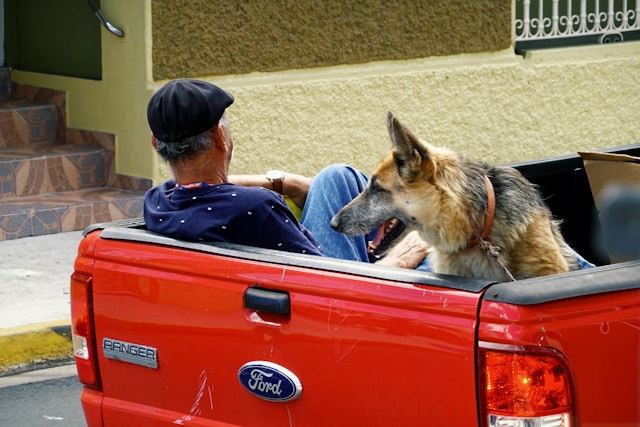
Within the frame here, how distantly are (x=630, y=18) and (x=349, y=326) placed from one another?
32.0 ft

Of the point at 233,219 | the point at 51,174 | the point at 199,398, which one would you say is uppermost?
the point at 233,219

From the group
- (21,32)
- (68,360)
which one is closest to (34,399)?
(68,360)

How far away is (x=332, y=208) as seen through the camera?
4727 mm

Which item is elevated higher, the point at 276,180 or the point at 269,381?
the point at 276,180

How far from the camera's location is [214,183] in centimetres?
405

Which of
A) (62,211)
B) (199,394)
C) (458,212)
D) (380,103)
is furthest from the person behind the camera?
(380,103)

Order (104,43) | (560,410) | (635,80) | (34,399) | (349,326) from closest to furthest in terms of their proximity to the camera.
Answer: (560,410) < (349,326) < (34,399) < (104,43) < (635,80)

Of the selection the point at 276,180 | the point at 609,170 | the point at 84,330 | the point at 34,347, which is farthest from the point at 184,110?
the point at 34,347

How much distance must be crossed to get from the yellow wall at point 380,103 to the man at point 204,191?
520cm

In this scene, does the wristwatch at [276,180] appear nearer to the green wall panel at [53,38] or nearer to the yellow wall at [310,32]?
the yellow wall at [310,32]

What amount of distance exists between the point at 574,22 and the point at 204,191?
869cm

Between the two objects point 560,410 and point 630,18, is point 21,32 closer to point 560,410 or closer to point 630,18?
point 630,18

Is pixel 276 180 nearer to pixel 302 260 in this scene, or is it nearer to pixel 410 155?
pixel 410 155

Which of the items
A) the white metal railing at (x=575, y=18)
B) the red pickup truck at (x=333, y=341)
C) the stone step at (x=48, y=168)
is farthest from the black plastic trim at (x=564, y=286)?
the white metal railing at (x=575, y=18)
